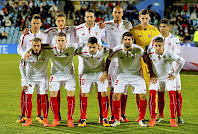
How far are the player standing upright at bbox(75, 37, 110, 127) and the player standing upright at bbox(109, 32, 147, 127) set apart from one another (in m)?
0.15

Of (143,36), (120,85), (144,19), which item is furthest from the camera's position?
(143,36)

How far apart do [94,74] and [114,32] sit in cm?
96

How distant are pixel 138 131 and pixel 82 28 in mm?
1997

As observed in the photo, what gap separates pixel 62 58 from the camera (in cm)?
604

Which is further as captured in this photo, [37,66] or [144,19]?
[144,19]

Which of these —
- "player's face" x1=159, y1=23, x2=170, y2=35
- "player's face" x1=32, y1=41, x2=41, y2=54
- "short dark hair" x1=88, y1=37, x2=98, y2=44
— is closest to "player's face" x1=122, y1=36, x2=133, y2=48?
"short dark hair" x1=88, y1=37, x2=98, y2=44

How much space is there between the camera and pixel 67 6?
25219 millimetres

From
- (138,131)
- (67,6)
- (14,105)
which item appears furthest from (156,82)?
(67,6)

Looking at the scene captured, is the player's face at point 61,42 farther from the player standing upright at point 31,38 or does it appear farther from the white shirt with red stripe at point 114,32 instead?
the white shirt with red stripe at point 114,32

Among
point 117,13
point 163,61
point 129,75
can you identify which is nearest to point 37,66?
point 129,75

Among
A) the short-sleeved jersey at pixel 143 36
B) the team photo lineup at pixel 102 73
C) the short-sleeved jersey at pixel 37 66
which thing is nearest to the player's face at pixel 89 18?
the team photo lineup at pixel 102 73

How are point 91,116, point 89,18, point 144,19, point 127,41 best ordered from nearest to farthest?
point 127,41 < point 89,18 < point 144,19 < point 91,116

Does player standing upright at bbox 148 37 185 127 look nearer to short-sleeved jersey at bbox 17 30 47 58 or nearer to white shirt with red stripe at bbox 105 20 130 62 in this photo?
white shirt with red stripe at bbox 105 20 130 62

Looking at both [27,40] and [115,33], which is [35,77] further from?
[115,33]
